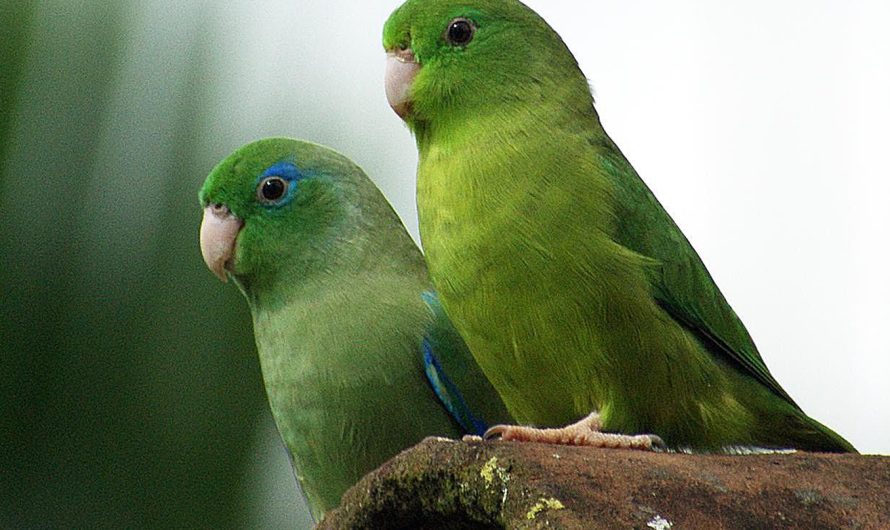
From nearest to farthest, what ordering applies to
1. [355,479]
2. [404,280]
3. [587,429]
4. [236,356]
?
[587,429]
[355,479]
[404,280]
[236,356]

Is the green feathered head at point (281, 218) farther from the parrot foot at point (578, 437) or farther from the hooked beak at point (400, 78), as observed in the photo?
the parrot foot at point (578, 437)

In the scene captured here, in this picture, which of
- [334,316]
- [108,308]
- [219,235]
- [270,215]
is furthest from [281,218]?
[108,308]

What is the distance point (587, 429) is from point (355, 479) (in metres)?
0.86

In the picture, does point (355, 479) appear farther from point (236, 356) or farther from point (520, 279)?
point (236, 356)

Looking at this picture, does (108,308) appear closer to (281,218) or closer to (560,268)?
(281,218)

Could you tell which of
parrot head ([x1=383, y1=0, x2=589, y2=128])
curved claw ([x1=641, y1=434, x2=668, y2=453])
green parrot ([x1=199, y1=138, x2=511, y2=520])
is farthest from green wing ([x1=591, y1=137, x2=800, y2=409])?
green parrot ([x1=199, y1=138, x2=511, y2=520])

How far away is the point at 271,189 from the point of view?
3531 millimetres

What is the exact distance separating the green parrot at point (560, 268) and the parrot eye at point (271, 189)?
2.02ft

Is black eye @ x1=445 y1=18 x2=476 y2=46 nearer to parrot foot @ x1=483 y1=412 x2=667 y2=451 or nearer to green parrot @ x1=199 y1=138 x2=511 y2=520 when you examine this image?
green parrot @ x1=199 y1=138 x2=511 y2=520

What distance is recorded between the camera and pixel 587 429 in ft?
8.61

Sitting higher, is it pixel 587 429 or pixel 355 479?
pixel 587 429

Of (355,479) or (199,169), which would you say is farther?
(199,169)

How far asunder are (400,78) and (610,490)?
1455 millimetres

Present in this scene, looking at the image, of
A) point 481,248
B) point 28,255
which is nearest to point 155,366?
point 28,255
